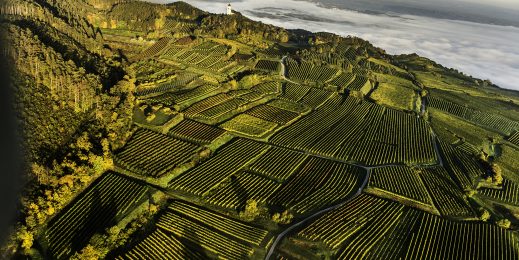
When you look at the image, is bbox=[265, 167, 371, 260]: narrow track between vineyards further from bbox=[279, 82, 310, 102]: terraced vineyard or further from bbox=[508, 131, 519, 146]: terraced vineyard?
bbox=[508, 131, 519, 146]: terraced vineyard

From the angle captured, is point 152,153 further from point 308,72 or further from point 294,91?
point 308,72

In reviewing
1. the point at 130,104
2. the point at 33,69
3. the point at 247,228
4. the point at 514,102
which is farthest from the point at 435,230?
the point at 514,102

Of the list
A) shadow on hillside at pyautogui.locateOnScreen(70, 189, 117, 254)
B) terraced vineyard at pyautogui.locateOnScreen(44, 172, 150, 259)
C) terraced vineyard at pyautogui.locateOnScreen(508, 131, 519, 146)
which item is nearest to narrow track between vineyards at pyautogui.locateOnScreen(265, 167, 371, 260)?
terraced vineyard at pyautogui.locateOnScreen(44, 172, 150, 259)

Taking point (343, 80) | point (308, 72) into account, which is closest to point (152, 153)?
point (308, 72)

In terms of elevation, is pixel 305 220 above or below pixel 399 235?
above

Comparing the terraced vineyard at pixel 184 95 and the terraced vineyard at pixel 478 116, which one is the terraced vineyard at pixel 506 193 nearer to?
the terraced vineyard at pixel 478 116

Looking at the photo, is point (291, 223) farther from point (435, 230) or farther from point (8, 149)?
point (8, 149)
